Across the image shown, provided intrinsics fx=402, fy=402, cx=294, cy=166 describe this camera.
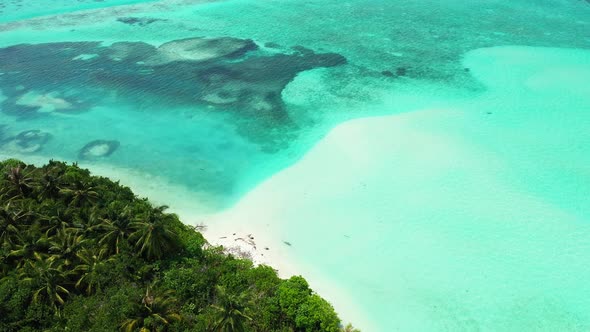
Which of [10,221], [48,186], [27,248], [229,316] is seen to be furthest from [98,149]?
[229,316]

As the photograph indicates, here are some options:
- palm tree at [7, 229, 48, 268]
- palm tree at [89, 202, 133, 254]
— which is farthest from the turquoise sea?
palm tree at [7, 229, 48, 268]

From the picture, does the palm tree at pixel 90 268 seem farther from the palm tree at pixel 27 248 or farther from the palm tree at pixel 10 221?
the palm tree at pixel 10 221

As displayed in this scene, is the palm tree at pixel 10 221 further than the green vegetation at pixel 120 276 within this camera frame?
Yes

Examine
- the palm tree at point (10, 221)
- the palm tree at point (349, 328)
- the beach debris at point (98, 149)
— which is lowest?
the beach debris at point (98, 149)

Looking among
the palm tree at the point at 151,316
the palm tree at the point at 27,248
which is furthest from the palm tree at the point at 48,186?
the palm tree at the point at 151,316

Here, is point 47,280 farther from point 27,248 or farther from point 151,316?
point 151,316

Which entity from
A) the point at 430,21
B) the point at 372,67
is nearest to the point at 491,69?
the point at 372,67
